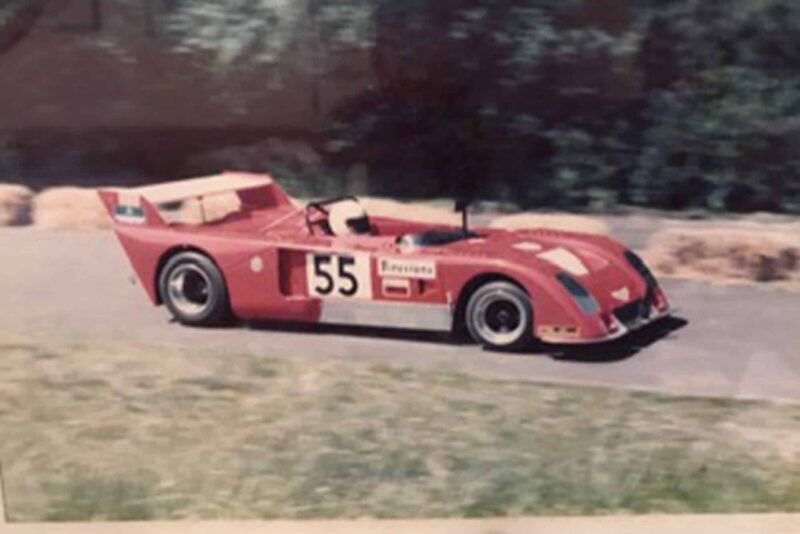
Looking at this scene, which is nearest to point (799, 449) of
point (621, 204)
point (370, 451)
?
point (621, 204)

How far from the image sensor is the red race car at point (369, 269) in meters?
2.78

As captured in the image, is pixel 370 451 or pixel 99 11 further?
pixel 370 451

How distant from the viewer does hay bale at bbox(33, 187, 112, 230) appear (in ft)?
9.05

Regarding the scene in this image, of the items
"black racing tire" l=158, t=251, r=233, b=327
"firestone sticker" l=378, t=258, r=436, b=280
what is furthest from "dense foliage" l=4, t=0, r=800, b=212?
"black racing tire" l=158, t=251, r=233, b=327

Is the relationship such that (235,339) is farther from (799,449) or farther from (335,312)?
(799,449)

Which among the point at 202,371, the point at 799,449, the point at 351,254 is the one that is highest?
the point at 351,254

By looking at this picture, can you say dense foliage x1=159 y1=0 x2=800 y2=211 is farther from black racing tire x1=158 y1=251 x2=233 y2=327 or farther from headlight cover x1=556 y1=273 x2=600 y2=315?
black racing tire x1=158 y1=251 x2=233 y2=327

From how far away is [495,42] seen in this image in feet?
9.02

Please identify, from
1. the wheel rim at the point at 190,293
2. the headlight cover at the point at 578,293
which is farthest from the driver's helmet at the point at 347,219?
the headlight cover at the point at 578,293

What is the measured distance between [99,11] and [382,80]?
47 cm

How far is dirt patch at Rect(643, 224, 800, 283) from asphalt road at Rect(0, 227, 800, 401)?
0.08ft

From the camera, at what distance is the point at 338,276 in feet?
9.18

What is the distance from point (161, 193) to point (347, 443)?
53 centimetres

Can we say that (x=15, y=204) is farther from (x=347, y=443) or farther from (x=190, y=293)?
(x=347, y=443)
